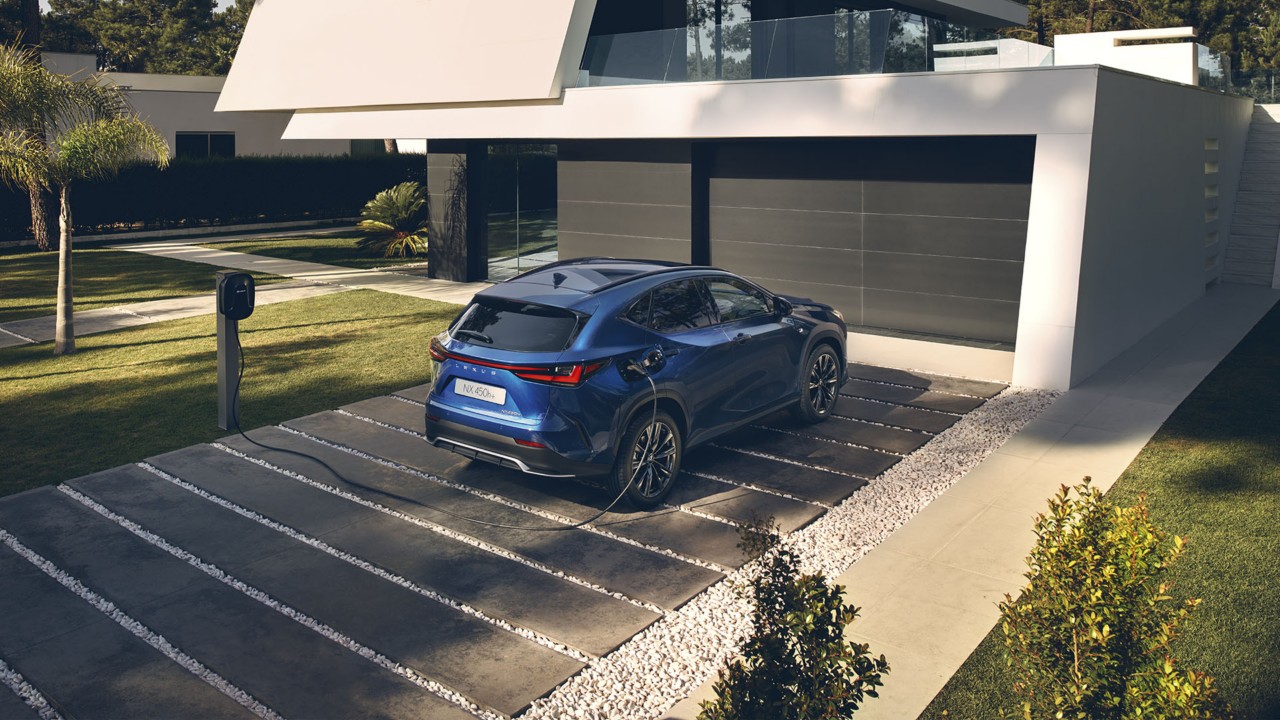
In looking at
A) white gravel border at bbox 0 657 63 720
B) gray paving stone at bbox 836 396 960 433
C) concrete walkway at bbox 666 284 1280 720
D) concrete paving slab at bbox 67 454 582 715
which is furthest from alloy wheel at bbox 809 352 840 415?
white gravel border at bbox 0 657 63 720

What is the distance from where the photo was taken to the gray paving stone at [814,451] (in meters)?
9.02

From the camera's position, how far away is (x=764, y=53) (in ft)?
47.2

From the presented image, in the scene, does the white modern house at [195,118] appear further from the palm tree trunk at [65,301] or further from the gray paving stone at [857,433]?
the gray paving stone at [857,433]

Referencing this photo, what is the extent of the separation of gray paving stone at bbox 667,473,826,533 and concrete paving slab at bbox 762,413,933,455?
1431mm

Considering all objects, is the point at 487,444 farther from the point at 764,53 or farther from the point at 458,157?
the point at 458,157

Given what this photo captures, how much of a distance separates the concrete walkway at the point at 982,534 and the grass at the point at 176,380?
631cm

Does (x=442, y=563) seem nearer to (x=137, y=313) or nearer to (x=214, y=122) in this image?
(x=137, y=313)

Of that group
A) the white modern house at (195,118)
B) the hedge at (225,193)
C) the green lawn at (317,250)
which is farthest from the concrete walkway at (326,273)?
the white modern house at (195,118)

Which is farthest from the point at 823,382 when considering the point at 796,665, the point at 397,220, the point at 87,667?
the point at 397,220

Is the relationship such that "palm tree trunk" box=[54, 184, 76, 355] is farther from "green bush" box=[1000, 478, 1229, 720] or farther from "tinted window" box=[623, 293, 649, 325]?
"green bush" box=[1000, 478, 1229, 720]

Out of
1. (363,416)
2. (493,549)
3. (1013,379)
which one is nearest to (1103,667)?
(493,549)

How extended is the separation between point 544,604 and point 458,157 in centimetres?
1454

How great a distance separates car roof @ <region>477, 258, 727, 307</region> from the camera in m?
7.98

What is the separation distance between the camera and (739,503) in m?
8.12
